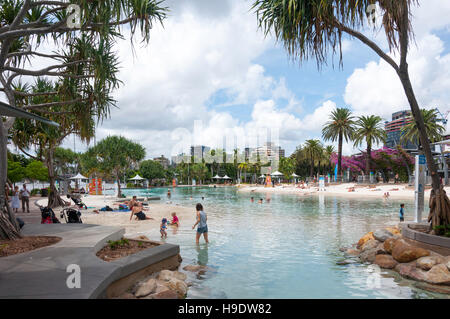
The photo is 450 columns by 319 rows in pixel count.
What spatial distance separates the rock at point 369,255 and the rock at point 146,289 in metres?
6.52

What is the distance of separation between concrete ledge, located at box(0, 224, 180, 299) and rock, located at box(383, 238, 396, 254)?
6106 millimetres

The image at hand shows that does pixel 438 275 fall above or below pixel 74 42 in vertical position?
below

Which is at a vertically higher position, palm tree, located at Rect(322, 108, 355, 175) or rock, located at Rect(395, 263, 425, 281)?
palm tree, located at Rect(322, 108, 355, 175)

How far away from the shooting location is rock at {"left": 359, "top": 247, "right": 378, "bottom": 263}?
894 centimetres

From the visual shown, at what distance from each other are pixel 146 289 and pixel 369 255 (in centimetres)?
685

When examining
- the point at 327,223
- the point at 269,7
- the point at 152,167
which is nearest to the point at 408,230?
A: the point at 269,7

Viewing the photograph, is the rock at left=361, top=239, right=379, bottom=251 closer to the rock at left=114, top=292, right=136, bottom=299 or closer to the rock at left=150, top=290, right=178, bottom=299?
the rock at left=150, top=290, right=178, bottom=299

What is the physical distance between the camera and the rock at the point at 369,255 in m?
8.94

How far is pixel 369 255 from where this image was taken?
29.8 feet

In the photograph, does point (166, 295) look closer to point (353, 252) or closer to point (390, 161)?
point (353, 252)

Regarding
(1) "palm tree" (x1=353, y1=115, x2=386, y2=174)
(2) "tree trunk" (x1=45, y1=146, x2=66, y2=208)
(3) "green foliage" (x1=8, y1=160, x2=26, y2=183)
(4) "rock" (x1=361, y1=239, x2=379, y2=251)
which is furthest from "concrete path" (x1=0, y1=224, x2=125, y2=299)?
(1) "palm tree" (x1=353, y1=115, x2=386, y2=174)

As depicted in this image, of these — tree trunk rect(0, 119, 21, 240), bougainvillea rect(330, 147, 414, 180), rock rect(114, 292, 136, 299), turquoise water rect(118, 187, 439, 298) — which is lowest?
turquoise water rect(118, 187, 439, 298)

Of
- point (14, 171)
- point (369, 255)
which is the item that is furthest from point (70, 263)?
point (14, 171)
